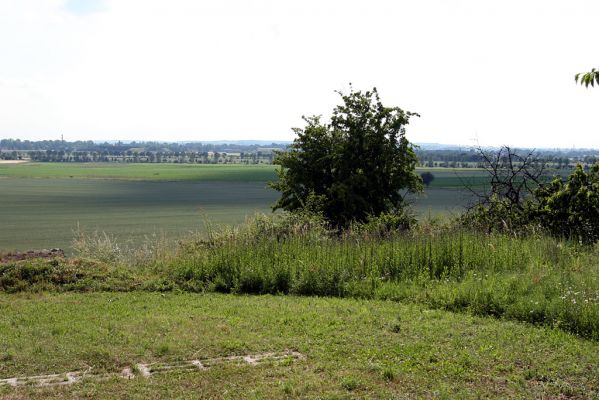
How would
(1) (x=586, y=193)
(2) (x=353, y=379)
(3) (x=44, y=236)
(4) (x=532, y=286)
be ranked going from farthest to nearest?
(3) (x=44, y=236), (1) (x=586, y=193), (4) (x=532, y=286), (2) (x=353, y=379)

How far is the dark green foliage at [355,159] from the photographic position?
68.3ft

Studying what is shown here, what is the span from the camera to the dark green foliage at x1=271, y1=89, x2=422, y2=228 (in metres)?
20.8

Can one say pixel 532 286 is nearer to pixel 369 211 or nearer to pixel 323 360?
pixel 323 360

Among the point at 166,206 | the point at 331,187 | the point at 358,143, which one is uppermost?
the point at 358,143

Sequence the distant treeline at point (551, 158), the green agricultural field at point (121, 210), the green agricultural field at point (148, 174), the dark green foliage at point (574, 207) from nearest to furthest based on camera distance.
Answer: the dark green foliage at point (574, 207), the distant treeline at point (551, 158), the green agricultural field at point (121, 210), the green agricultural field at point (148, 174)

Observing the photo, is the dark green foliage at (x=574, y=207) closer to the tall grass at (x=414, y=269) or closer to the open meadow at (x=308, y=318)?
the open meadow at (x=308, y=318)

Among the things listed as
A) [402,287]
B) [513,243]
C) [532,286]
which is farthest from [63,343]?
[513,243]

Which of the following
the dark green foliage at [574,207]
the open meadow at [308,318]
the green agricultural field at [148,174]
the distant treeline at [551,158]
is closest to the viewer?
the open meadow at [308,318]

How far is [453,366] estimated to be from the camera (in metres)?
6.50

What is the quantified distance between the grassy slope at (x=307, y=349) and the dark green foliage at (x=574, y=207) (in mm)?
6467

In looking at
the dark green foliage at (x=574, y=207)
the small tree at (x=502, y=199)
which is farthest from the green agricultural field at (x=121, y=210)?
the dark green foliage at (x=574, y=207)

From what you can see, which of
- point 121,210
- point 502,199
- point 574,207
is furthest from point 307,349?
point 121,210

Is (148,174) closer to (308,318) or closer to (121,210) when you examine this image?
(121,210)

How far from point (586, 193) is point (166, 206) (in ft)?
147
